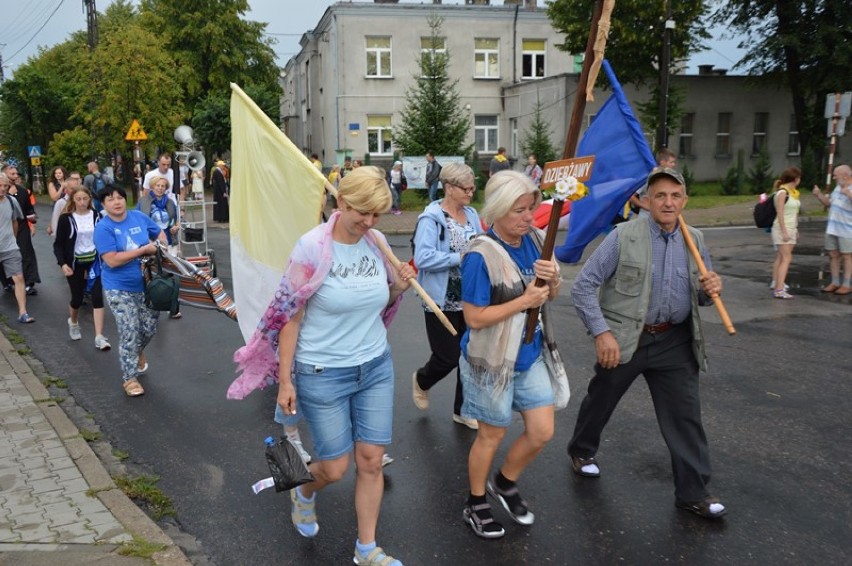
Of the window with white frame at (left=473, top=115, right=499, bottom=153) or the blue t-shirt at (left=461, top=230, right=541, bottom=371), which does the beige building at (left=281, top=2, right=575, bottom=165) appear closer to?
the window with white frame at (left=473, top=115, right=499, bottom=153)

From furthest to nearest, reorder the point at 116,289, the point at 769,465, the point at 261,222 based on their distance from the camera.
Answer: the point at 116,289
the point at 769,465
the point at 261,222

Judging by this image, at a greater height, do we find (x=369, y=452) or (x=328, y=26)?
(x=328, y=26)

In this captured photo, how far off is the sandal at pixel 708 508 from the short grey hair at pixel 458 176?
2.40m

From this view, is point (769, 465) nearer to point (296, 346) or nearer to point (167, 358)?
point (296, 346)

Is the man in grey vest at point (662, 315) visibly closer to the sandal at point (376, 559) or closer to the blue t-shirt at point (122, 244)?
the sandal at point (376, 559)

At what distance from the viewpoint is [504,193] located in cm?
373

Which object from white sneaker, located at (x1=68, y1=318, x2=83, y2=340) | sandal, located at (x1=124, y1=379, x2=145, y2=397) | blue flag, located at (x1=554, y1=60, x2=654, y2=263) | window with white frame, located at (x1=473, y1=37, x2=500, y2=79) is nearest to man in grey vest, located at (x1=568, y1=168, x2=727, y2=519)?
blue flag, located at (x1=554, y1=60, x2=654, y2=263)

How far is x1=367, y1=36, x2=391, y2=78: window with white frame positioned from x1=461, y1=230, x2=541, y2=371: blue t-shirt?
114 feet

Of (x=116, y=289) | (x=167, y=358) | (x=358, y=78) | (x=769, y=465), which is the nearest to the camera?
(x=769, y=465)

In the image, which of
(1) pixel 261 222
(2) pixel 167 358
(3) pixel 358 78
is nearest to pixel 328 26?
(3) pixel 358 78

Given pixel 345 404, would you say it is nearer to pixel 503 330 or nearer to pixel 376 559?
pixel 376 559

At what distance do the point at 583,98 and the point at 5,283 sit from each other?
37.3ft

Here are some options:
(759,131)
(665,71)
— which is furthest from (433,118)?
(759,131)

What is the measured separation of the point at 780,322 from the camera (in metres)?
9.02
